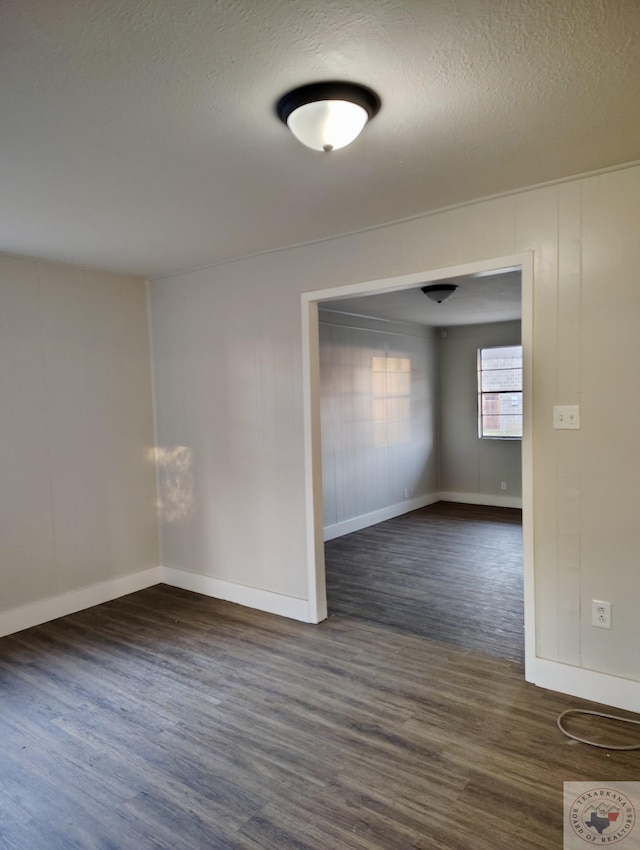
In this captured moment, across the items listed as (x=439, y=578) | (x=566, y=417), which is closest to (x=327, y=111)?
(x=566, y=417)

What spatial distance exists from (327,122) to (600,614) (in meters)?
2.43

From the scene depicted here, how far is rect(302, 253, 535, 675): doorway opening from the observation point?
2.64m

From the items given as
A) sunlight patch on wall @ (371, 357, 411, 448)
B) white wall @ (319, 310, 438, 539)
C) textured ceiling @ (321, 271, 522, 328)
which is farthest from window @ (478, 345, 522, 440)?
sunlight patch on wall @ (371, 357, 411, 448)

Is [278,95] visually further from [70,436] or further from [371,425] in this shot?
[371,425]

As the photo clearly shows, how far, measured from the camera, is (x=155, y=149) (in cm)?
206

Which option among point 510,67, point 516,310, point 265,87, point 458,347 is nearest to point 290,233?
point 265,87

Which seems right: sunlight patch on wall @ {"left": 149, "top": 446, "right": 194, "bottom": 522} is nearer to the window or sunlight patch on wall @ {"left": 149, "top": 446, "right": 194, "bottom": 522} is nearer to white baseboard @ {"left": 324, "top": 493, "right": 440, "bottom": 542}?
white baseboard @ {"left": 324, "top": 493, "right": 440, "bottom": 542}

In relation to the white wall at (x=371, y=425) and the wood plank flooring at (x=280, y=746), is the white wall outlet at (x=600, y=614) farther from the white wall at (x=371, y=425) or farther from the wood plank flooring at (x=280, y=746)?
the white wall at (x=371, y=425)

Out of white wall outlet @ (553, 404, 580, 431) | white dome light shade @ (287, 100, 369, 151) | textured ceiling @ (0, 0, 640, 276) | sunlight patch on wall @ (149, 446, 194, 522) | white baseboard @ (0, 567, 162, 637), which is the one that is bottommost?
white baseboard @ (0, 567, 162, 637)

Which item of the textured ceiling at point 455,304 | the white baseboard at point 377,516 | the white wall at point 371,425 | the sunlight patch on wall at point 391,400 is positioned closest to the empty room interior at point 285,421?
the textured ceiling at point 455,304

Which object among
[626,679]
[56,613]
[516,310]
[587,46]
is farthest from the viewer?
[516,310]

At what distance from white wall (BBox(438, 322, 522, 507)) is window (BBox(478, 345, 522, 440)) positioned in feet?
0.28

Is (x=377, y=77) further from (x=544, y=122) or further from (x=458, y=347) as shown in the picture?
(x=458, y=347)

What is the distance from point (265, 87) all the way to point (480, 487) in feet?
21.5
